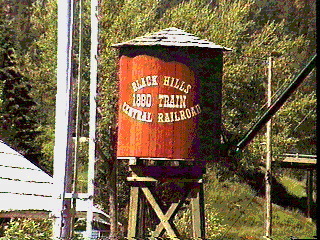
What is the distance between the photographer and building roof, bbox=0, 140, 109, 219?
2133 cm

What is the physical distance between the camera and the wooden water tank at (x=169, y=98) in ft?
79.2

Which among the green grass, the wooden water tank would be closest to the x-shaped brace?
the wooden water tank

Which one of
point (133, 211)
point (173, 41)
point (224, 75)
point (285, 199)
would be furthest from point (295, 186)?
point (133, 211)

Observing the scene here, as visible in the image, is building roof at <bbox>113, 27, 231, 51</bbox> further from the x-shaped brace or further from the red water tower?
the x-shaped brace

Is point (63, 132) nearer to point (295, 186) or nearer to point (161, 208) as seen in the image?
point (161, 208)

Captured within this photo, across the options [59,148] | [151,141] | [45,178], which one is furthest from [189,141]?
[59,148]

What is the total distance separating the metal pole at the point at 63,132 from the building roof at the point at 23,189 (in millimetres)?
6155

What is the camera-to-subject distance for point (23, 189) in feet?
71.1

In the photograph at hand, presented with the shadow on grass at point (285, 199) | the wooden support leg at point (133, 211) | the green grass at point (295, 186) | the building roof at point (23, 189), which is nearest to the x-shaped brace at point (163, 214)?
the wooden support leg at point (133, 211)

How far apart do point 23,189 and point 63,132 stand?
6.87 meters

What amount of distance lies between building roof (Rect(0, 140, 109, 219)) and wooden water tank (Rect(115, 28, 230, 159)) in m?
3.38

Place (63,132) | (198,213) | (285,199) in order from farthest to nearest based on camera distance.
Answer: (285,199)
(198,213)
(63,132)

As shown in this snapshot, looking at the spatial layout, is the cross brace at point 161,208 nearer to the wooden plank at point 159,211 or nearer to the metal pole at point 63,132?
the wooden plank at point 159,211

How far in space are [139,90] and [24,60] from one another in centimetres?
2640
